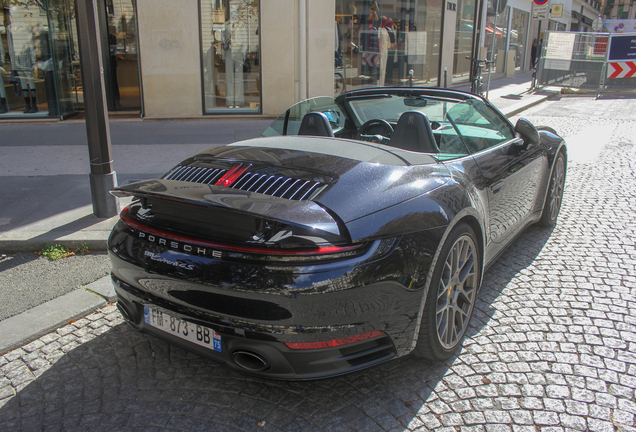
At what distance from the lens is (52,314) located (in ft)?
11.3

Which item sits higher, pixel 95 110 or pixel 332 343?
pixel 95 110

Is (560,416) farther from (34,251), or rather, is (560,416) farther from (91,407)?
(34,251)

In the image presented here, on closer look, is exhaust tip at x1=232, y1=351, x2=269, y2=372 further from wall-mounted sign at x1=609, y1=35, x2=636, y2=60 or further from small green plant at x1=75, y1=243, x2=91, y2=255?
wall-mounted sign at x1=609, y1=35, x2=636, y2=60

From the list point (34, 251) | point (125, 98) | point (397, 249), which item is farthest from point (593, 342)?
point (125, 98)

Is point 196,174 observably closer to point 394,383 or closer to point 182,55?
point 394,383

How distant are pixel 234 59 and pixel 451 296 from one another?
418 inches

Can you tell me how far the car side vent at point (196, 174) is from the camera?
2705 millimetres

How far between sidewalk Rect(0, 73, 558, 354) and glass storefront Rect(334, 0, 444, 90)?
406 centimetres

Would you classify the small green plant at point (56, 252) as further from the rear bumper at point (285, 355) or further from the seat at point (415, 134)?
the seat at point (415, 134)

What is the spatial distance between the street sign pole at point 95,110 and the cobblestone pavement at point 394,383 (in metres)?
1.88

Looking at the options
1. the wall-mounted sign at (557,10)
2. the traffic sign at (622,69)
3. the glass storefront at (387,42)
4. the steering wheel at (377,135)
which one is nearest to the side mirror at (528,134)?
the steering wheel at (377,135)

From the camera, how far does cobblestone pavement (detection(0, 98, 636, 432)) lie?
2.40m

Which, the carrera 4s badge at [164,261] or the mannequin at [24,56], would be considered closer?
the carrera 4s badge at [164,261]

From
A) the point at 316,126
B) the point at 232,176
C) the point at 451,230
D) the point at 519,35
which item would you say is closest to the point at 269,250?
the point at 232,176
